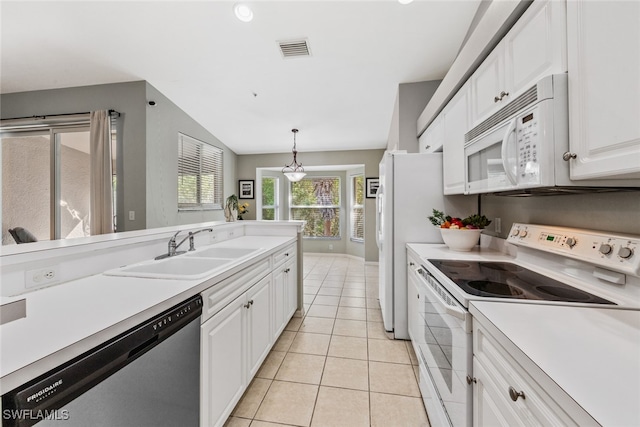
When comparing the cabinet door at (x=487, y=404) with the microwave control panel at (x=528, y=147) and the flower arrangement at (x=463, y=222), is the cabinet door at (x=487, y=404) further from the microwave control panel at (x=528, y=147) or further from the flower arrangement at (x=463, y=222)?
the flower arrangement at (x=463, y=222)

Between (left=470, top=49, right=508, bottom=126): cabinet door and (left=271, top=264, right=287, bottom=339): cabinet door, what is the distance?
192cm

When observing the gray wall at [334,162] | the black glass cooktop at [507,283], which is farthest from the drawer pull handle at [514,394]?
the gray wall at [334,162]

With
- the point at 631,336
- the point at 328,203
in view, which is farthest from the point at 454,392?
the point at 328,203

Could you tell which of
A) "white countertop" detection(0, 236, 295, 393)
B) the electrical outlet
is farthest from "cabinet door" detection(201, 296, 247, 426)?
the electrical outlet

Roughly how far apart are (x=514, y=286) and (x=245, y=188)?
228 inches

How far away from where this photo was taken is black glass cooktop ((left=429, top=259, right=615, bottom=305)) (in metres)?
1.06

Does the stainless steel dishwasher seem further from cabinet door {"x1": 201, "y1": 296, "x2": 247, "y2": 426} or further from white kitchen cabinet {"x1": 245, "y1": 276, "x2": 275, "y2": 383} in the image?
white kitchen cabinet {"x1": 245, "y1": 276, "x2": 275, "y2": 383}

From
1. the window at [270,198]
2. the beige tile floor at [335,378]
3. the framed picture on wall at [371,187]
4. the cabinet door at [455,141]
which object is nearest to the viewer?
the beige tile floor at [335,378]

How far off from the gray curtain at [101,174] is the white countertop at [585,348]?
4178mm

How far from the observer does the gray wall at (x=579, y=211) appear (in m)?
1.08

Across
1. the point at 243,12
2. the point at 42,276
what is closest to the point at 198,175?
the point at 243,12

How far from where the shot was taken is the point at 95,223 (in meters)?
3.43

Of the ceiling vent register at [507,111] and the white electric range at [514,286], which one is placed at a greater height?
the ceiling vent register at [507,111]

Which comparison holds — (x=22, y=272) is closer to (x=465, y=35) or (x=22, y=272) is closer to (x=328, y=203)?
(x=465, y=35)
